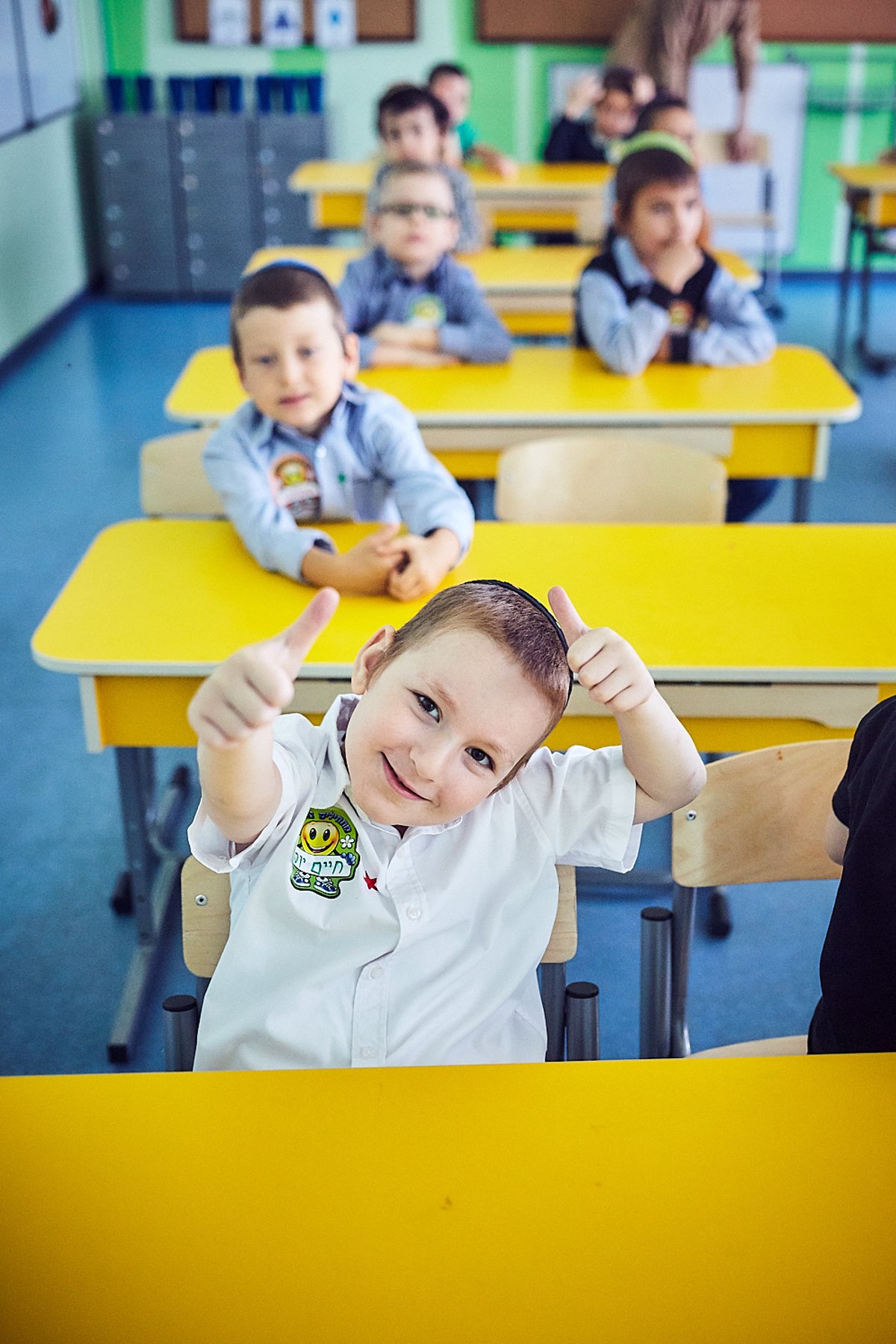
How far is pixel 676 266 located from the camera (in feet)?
10.5

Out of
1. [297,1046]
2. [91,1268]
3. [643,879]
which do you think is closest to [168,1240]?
[91,1268]

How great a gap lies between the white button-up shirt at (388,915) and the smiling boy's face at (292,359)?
96 cm

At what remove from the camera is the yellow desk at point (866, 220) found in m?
5.62

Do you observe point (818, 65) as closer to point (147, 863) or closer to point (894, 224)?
point (894, 224)

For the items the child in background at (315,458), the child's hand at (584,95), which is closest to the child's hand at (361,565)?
the child in background at (315,458)

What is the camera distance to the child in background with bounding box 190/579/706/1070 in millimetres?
1118

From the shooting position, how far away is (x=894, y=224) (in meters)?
5.66

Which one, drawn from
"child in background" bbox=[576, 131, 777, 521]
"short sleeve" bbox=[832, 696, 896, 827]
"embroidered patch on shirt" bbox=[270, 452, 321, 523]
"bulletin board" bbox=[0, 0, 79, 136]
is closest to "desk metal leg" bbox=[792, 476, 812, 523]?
"child in background" bbox=[576, 131, 777, 521]

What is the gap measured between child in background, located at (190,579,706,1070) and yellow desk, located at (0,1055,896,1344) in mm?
164

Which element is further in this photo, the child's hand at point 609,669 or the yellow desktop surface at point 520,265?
the yellow desktop surface at point 520,265

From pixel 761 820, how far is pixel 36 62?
6307 mm

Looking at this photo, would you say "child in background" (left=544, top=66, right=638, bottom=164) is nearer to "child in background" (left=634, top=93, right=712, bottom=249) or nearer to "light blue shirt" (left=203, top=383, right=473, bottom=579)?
"child in background" (left=634, top=93, right=712, bottom=249)

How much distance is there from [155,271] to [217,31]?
141cm

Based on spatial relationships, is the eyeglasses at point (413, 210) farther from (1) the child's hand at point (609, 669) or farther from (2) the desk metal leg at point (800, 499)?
(1) the child's hand at point (609, 669)
